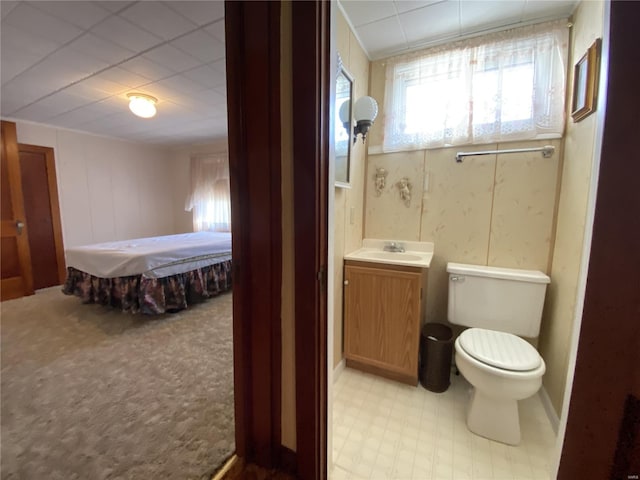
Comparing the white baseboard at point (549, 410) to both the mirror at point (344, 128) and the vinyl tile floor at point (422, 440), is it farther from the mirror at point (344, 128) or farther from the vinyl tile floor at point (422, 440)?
the mirror at point (344, 128)

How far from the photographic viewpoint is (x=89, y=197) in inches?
165

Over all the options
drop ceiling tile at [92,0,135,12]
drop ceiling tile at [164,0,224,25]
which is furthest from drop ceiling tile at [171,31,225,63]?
drop ceiling tile at [92,0,135,12]

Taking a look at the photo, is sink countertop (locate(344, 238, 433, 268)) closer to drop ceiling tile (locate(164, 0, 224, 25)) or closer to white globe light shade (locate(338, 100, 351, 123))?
white globe light shade (locate(338, 100, 351, 123))

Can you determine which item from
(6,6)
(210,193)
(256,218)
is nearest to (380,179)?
(256,218)

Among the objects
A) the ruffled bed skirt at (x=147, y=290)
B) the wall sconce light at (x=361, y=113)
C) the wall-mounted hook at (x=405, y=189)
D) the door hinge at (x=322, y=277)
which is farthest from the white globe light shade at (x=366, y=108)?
the ruffled bed skirt at (x=147, y=290)

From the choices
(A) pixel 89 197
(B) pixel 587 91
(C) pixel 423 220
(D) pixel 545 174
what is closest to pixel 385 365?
(C) pixel 423 220

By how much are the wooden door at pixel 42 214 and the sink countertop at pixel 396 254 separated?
4354 mm

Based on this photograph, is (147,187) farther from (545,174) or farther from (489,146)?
(545,174)

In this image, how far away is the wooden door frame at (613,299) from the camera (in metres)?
0.51

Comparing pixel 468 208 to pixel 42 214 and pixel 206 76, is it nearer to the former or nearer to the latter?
pixel 206 76

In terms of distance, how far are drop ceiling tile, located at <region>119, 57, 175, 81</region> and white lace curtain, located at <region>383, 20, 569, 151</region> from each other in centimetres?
189

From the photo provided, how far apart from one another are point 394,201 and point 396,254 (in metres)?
0.42

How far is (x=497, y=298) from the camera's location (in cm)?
163

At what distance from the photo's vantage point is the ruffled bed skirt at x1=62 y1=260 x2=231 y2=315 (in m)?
2.64
